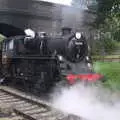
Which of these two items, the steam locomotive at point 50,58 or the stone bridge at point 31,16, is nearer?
the steam locomotive at point 50,58

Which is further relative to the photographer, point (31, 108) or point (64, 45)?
point (64, 45)

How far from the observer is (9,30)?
2061 cm

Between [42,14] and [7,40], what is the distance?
6.10 m

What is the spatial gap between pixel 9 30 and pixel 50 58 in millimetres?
9836

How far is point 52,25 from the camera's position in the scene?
65.7 ft

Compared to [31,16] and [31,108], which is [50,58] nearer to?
[31,108]

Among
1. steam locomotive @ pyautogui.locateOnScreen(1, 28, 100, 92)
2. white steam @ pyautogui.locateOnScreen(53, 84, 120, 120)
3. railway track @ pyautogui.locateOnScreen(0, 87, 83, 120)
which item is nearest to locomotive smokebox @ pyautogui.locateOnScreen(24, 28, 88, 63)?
steam locomotive @ pyautogui.locateOnScreen(1, 28, 100, 92)

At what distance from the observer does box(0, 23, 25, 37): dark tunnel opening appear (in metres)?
20.1

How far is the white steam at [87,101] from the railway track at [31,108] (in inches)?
13.3

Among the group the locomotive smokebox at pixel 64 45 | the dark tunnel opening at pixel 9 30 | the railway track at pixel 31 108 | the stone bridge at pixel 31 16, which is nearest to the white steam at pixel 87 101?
the railway track at pixel 31 108

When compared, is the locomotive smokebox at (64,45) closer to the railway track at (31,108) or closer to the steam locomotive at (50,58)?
the steam locomotive at (50,58)

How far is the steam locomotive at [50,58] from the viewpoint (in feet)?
35.9


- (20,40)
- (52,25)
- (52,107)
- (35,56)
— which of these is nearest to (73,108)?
(52,107)

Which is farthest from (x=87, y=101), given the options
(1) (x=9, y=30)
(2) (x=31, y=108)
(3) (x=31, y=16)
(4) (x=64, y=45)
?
(1) (x=9, y=30)
